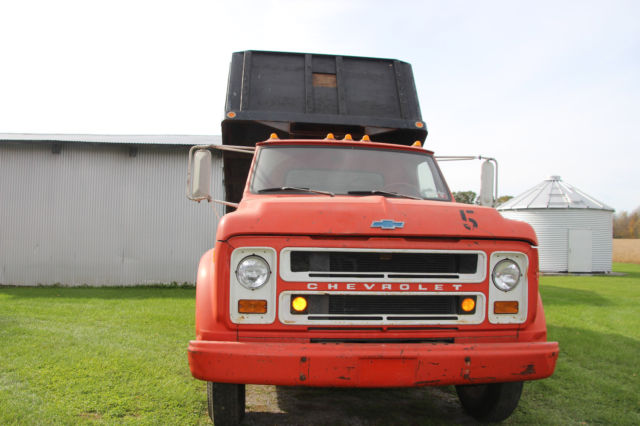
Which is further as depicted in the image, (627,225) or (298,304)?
(627,225)

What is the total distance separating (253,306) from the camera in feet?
10.0

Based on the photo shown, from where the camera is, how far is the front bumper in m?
2.90

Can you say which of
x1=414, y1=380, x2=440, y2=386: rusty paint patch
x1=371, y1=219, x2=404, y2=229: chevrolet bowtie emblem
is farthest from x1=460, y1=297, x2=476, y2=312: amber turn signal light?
x1=371, y1=219, x2=404, y2=229: chevrolet bowtie emblem

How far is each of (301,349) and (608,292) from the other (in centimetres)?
1424

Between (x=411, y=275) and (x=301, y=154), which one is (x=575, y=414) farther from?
(x=301, y=154)

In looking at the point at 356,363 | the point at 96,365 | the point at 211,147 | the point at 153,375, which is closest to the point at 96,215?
the point at 96,365

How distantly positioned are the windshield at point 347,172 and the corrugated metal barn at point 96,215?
30.3 ft

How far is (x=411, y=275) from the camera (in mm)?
3188

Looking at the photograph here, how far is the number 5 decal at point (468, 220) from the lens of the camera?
3.24 meters

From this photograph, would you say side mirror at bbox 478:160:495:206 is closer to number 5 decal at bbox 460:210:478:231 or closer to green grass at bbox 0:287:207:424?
number 5 decal at bbox 460:210:478:231

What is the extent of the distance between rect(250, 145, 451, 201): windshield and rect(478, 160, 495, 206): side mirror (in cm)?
64

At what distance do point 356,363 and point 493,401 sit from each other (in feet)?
5.38

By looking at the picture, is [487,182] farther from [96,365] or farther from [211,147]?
[96,365]

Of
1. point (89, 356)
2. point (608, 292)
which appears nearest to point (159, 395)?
point (89, 356)
